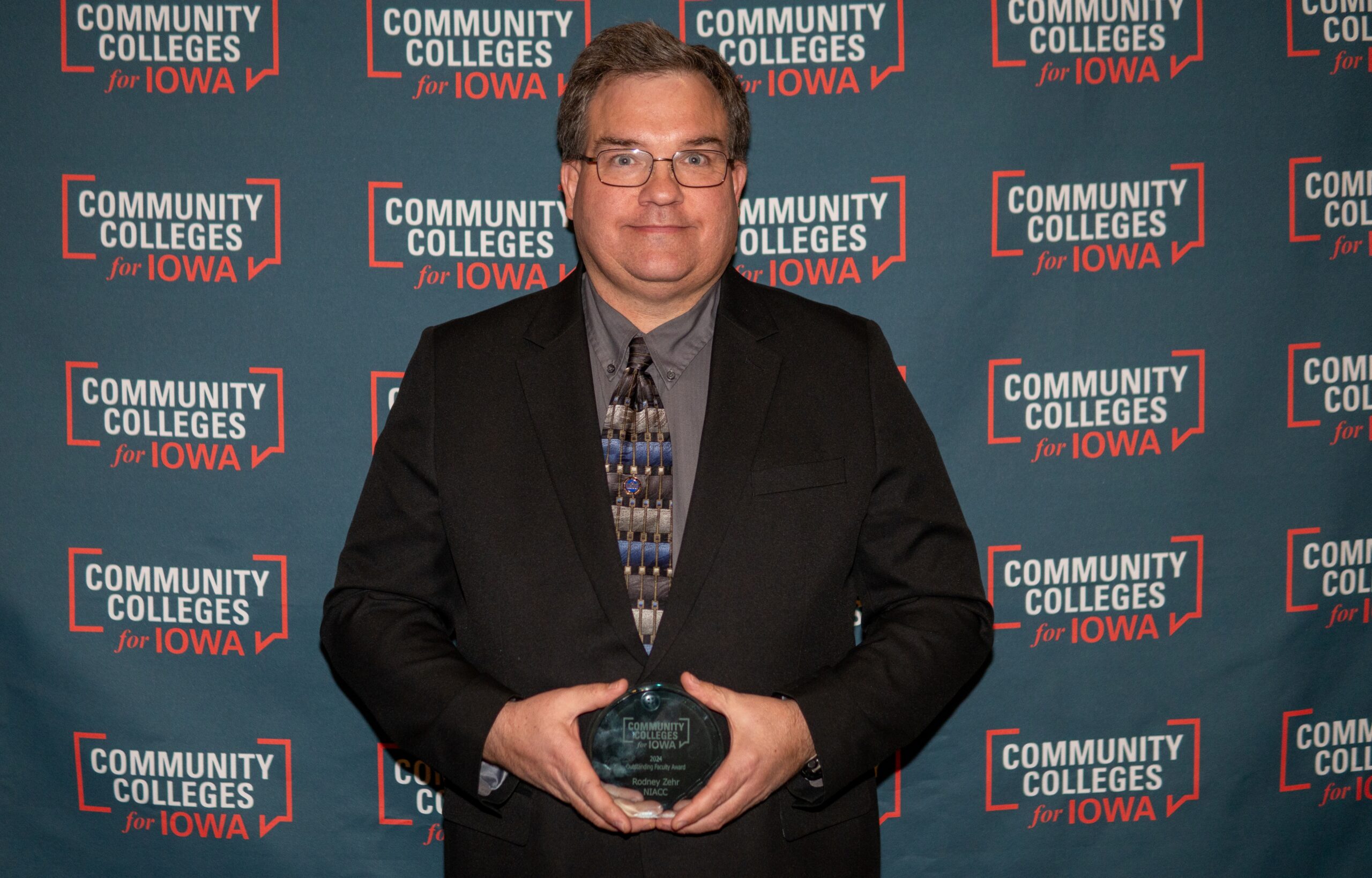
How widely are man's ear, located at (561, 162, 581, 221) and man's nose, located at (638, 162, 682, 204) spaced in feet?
0.43

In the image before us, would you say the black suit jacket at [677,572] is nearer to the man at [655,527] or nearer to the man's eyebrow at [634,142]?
the man at [655,527]

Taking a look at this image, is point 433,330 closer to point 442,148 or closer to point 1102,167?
point 442,148

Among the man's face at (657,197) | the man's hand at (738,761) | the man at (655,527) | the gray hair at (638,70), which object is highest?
the gray hair at (638,70)

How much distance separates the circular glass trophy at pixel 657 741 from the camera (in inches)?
51.8

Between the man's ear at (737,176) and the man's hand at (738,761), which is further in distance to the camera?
the man's ear at (737,176)

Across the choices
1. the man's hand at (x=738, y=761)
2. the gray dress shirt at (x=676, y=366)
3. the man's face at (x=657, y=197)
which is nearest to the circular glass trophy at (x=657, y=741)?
the man's hand at (x=738, y=761)

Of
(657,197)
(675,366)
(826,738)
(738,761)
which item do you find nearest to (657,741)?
(738,761)

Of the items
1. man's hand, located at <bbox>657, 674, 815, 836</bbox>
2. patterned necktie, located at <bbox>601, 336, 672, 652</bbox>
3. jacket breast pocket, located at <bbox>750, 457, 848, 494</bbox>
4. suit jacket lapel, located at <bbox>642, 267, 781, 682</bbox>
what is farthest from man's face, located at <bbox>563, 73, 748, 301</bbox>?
man's hand, located at <bbox>657, 674, 815, 836</bbox>

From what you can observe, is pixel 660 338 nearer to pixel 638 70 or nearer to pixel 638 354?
pixel 638 354

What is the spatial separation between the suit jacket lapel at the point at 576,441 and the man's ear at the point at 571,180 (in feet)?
0.57

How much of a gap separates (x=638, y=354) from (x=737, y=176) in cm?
33

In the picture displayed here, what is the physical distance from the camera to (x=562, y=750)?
1311mm

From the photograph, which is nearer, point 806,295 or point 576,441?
point 576,441

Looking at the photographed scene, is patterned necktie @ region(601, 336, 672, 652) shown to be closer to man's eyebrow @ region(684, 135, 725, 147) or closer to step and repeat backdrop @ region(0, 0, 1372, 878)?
man's eyebrow @ region(684, 135, 725, 147)
